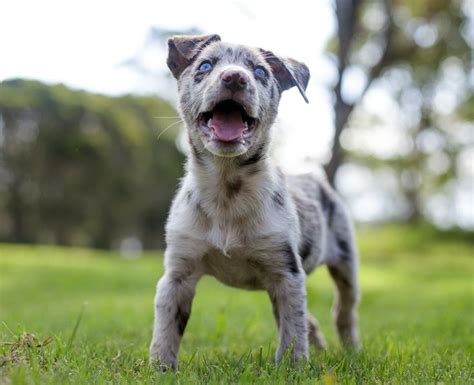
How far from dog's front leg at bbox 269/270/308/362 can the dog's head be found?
40.0 inches

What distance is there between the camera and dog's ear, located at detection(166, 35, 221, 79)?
491 centimetres

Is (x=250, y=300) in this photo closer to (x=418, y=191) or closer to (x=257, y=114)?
(x=257, y=114)

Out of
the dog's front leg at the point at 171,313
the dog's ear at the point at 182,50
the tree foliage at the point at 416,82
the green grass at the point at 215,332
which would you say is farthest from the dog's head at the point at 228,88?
the tree foliage at the point at 416,82

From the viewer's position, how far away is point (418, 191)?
1485 inches

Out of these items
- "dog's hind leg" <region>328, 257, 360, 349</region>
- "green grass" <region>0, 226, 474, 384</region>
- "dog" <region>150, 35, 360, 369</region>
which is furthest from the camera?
"dog's hind leg" <region>328, 257, 360, 349</region>

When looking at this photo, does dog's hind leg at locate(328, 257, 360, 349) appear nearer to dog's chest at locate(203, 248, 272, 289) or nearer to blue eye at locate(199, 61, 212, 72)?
dog's chest at locate(203, 248, 272, 289)

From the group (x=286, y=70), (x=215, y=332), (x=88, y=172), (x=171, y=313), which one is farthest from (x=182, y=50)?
(x=88, y=172)

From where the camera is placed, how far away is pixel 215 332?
20.5 feet

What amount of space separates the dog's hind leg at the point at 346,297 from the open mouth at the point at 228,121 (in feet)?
8.54

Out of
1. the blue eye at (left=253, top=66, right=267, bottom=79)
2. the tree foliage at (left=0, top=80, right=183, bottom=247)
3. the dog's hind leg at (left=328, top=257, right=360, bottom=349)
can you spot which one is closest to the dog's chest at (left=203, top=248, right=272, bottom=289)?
the blue eye at (left=253, top=66, right=267, bottom=79)

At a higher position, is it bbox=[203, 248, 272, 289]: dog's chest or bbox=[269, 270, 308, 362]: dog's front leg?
bbox=[203, 248, 272, 289]: dog's chest

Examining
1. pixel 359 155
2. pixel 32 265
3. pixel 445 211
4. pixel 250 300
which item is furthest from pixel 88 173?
pixel 445 211

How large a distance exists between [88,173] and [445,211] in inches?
1099

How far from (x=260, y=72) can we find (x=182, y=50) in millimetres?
664
